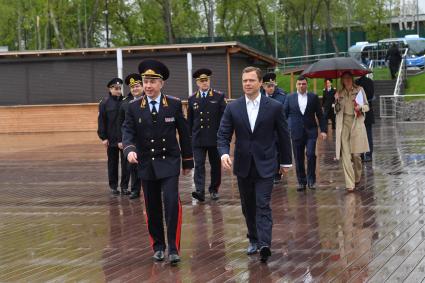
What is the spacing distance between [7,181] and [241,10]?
153 ft

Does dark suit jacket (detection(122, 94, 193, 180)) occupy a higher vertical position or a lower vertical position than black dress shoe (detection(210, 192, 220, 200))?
higher

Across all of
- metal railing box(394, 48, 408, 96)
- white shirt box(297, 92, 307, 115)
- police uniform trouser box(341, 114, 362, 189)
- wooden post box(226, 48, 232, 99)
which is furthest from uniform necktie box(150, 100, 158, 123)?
metal railing box(394, 48, 408, 96)

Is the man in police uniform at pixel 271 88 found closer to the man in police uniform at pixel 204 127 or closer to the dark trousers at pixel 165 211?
the man in police uniform at pixel 204 127

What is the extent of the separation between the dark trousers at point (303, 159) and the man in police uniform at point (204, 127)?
55.4 inches

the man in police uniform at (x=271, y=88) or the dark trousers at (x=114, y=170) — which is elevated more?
the man in police uniform at (x=271, y=88)

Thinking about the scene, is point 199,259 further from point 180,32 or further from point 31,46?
point 31,46

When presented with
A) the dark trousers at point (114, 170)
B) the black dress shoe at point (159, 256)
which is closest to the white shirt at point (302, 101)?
the dark trousers at point (114, 170)

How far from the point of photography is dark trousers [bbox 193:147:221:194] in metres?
11.8

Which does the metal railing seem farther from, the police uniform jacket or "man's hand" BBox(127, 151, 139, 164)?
"man's hand" BBox(127, 151, 139, 164)

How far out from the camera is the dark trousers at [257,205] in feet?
25.2

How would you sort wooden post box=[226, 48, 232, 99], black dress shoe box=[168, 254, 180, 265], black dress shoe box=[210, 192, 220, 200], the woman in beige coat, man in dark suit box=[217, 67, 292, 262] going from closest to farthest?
black dress shoe box=[168, 254, 180, 265], man in dark suit box=[217, 67, 292, 262], black dress shoe box=[210, 192, 220, 200], the woman in beige coat, wooden post box=[226, 48, 232, 99]

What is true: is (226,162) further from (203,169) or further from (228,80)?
(228,80)

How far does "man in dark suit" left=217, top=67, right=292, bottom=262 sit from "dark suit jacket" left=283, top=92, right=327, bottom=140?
15.1ft

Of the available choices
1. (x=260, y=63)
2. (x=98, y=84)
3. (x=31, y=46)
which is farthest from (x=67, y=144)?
(x=31, y=46)
